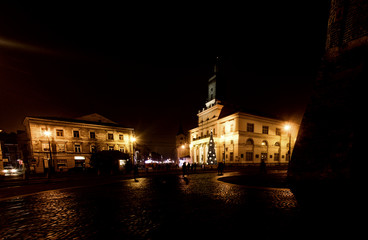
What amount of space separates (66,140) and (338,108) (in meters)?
36.5

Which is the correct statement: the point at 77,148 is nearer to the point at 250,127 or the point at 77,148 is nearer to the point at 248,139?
the point at 248,139

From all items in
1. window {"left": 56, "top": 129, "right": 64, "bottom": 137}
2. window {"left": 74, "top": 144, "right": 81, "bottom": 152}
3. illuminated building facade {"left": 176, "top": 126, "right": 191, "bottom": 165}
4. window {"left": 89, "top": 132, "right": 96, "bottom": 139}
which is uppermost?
window {"left": 56, "top": 129, "right": 64, "bottom": 137}

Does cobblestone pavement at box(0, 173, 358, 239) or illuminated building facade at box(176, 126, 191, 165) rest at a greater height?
cobblestone pavement at box(0, 173, 358, 239)

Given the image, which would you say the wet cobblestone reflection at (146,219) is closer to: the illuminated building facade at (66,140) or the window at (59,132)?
the illuminated building facade at (66,140)

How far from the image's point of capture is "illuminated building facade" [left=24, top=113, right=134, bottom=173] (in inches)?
1016

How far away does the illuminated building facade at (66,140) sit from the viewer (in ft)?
84.7

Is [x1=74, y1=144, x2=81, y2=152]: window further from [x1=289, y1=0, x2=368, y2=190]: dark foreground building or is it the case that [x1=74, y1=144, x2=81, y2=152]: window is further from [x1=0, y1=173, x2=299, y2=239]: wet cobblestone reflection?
[x1=289, y1=0, x2=368, y2=190]: dark foreground building

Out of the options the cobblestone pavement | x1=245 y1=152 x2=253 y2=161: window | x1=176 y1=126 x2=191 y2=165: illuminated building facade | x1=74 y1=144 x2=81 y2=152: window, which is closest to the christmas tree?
x1=245 y1=152 x2=253 y2=161: window

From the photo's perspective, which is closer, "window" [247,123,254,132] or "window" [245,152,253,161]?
"window" [245,152,253,161]

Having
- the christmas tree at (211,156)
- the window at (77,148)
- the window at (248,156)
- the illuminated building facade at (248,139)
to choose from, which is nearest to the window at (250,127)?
the illuminated building facade at (248,139)

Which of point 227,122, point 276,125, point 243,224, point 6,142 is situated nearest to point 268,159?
point 276,125

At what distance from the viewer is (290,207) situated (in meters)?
5.58

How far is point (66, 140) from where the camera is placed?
28391 millimetres

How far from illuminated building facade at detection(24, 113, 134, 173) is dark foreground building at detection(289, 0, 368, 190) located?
3130 cm
